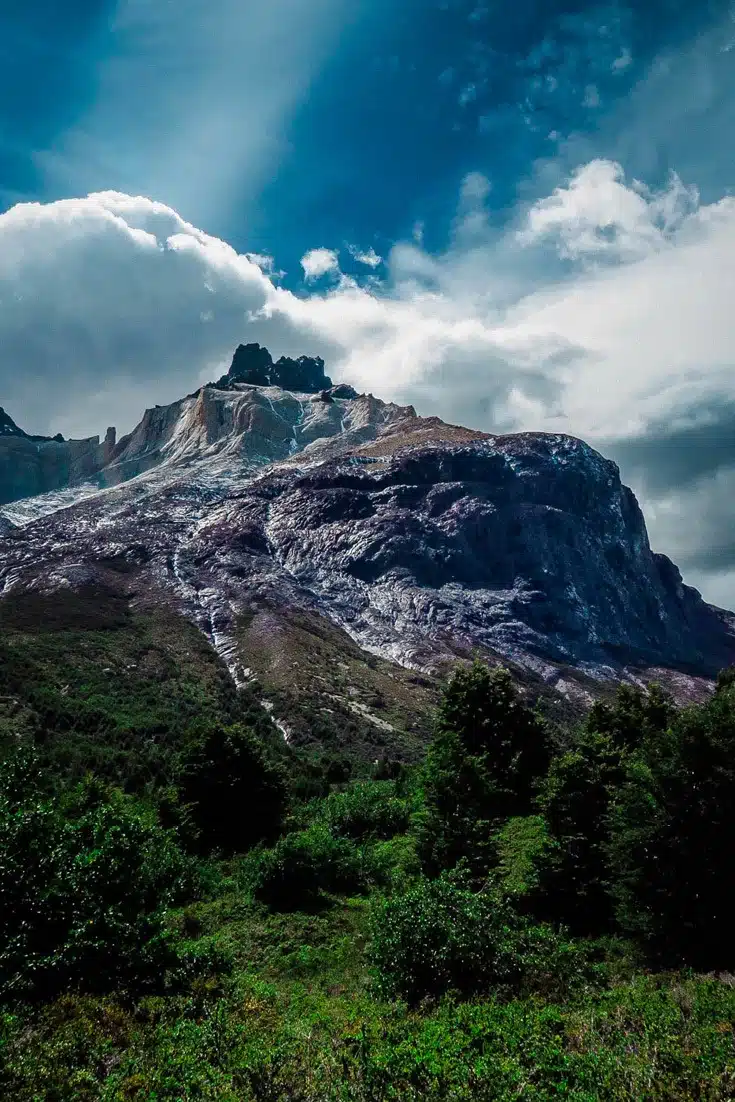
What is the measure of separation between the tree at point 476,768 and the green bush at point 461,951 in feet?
17.3

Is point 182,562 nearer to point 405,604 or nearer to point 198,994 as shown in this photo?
point 405,604

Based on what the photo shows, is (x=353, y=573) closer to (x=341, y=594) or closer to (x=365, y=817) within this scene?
(x=341, y=594)

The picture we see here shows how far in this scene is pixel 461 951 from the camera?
560 inches

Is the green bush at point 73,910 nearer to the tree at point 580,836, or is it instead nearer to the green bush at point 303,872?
the green bush at point 303,872

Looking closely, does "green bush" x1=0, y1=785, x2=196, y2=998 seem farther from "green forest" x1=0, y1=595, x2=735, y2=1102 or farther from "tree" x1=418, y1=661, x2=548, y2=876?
"tree" x1=418, y1=661, x2=548, y2=876

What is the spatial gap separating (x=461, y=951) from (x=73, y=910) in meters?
9.03

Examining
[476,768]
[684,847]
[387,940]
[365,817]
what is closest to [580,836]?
[684,847]

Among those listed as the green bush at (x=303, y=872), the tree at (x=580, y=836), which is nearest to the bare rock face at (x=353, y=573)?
the green bush at (x=303, y=872)

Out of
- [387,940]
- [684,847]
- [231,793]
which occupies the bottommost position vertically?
[231,793]

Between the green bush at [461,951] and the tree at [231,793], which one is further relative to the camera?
the tree at [231,793]

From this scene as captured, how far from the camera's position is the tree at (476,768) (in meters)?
21.7

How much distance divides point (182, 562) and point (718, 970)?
496 ft

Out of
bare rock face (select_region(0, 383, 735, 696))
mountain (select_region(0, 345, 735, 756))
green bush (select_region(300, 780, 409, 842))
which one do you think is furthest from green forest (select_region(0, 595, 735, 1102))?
bare rock face (select_region(0, 383, 735, 696))

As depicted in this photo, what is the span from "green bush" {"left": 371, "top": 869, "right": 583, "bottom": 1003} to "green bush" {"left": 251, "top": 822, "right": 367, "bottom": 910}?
845cm
